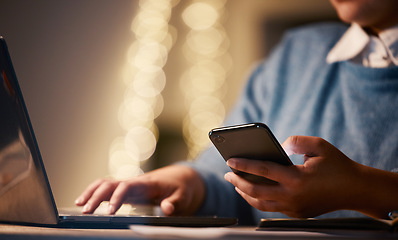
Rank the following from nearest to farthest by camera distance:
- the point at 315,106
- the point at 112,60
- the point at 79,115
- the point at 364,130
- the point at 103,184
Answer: the point at 103,184, the point at 364,130, the point at 315,106, the point at 79,115, the point at 112,60

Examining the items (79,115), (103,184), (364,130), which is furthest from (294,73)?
(79,115)

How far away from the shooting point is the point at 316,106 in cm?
80

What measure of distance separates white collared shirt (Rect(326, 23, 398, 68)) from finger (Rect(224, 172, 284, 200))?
0.46 meters

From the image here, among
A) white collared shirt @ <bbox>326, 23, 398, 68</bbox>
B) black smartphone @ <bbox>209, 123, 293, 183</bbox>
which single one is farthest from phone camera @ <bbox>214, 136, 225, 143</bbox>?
white collared shirt @ <bbox>326, 23, 398, 68</bbox>

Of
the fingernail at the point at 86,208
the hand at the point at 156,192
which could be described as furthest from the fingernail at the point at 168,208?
the fingernail at the point at 86,208

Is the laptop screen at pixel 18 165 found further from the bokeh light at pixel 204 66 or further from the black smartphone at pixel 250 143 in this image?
the bokeh light at pixel 204 66

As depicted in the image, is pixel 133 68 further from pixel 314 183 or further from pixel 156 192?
pixel 314 183

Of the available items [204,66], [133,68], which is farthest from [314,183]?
[204,66]

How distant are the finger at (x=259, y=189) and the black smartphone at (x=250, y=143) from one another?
1 cm

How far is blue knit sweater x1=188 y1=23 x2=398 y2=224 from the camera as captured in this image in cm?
69

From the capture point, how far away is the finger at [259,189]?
394 millimetres

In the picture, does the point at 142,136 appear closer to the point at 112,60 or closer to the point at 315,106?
the point at 112,60

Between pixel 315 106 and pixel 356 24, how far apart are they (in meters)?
0.18

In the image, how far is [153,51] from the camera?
2.25 metres
